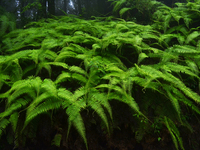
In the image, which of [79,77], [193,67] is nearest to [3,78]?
[79,77]

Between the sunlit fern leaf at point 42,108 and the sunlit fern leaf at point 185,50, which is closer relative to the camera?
the sunlit fern leaf at point 42,108

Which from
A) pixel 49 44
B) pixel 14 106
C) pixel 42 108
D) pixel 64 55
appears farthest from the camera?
pixel 49 44

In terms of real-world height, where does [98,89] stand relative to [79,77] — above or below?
below

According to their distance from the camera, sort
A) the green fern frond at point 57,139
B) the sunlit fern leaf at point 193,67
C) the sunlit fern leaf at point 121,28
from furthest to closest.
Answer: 1. the sunlit fern leaf at point 121,28
2. the sunlit fern leaf at point 193,67
3. the green fern frond at point 57,139

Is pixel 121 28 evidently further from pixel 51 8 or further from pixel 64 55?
pixel 51 8

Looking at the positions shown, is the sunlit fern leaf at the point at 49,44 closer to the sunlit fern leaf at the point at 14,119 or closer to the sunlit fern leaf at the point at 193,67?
the sunlit fern leaf at the point at 14,119

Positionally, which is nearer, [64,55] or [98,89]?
[98,89]

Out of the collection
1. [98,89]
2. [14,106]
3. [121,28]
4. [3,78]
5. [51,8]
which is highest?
[51,8]

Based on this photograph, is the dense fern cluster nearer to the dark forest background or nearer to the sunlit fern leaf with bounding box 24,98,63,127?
the sunlit fern leaf with bounding box 24,98,63,127

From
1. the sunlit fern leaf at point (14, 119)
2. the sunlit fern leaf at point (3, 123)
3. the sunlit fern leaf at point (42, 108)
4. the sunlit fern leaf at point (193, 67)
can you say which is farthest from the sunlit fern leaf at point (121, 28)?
the sunlit fern leaf at point (3, 123)

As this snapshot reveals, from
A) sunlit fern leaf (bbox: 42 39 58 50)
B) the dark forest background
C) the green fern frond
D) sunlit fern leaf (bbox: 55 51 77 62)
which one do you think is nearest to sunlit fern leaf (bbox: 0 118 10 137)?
the green fern frond

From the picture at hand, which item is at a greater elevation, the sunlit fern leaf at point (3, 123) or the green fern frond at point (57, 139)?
the sunlit fern leaf at point (3, 123)

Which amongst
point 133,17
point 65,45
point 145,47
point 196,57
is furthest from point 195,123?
point 133,17

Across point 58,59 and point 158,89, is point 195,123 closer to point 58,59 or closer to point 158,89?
point 158,89
